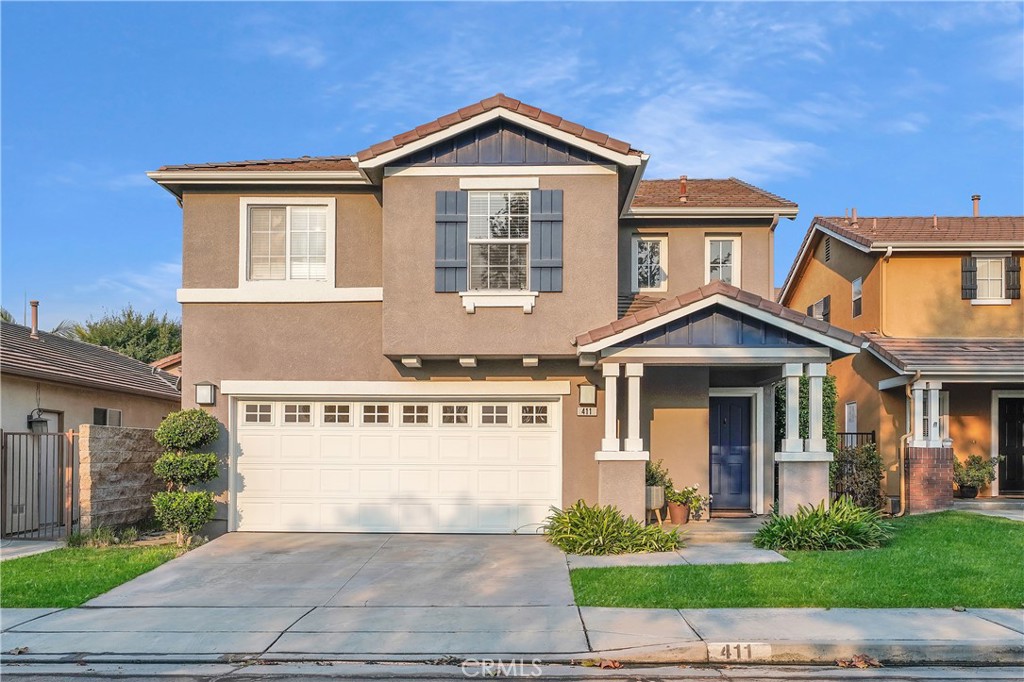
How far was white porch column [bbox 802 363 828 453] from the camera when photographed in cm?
1202

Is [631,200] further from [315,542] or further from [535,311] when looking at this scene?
[315,542]

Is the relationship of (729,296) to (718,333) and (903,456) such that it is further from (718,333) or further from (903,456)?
(903,456)

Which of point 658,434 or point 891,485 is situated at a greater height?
point 658,434

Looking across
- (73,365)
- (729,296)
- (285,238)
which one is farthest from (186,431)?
(729,296)

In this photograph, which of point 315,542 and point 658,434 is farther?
point 658,434

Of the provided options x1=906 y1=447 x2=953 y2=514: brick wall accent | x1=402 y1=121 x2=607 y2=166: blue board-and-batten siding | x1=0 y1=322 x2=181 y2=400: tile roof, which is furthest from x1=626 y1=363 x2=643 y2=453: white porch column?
x1=0 y1=322 x2=181 y2=400: tile roof

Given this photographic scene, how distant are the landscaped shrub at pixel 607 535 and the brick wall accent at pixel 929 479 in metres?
6.61

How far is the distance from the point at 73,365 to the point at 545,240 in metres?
10.7

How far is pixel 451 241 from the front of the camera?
12539 mm

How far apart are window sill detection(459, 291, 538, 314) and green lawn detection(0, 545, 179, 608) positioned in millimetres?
5476

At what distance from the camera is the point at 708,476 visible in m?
14.1

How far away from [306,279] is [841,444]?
441 inches

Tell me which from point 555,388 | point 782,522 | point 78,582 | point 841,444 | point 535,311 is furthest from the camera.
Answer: point 841,444

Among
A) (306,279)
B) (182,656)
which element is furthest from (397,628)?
(306,279)
